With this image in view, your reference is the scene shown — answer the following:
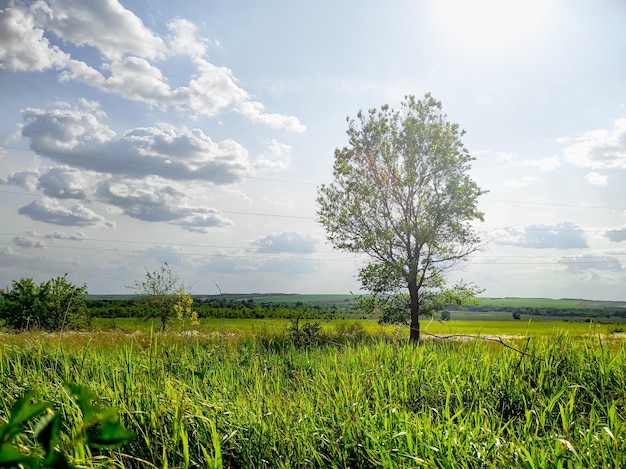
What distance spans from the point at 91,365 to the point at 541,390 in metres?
6.03

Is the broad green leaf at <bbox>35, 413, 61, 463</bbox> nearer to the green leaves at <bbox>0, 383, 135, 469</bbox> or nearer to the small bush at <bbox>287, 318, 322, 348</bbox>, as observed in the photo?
the green leaves at <bbox>0, 383, 135, 469</bbox>

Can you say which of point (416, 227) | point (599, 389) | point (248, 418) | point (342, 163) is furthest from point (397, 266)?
point (248, 418)

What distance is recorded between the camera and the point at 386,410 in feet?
13.5

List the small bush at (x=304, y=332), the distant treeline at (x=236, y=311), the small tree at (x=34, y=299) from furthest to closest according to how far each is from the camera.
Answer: the small tree at (x=34, y=299), the distant treeline at (x=236, y=311), the small bush at (x=304, y=332)

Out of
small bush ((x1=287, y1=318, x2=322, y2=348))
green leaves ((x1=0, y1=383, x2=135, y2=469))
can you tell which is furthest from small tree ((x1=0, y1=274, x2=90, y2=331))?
green leaves ((x1=0, y1=383, x2=135, y2=469))

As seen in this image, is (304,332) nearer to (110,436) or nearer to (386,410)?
(386,410)

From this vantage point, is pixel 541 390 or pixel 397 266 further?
pixel 397 266

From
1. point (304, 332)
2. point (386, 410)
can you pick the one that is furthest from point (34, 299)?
point (386, 410)

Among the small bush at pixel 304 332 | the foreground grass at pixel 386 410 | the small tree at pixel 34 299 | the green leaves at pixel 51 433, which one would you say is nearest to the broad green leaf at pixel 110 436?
the green leaves at pixel 51 433

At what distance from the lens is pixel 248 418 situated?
423 cm

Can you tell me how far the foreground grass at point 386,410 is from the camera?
3.34m

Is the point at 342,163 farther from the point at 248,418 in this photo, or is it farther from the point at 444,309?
the point at 248,418

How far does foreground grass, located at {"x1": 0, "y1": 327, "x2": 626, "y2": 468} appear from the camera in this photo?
3340mm

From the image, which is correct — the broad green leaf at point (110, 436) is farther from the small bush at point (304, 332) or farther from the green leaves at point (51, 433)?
the small bush at point (304, 332)
